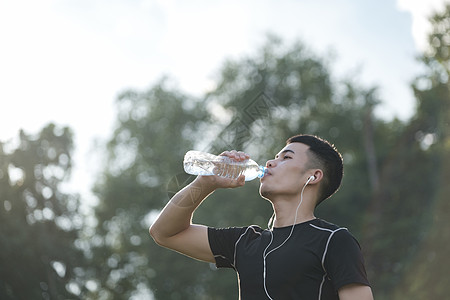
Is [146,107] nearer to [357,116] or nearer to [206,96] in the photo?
[206,96]

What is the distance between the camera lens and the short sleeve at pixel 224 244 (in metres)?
3.44

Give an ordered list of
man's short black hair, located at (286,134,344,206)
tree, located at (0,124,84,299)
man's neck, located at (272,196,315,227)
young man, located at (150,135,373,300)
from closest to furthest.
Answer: young man, located at (150,135,373,300), man's neck, located at (272,196,315,227), man's short black hair, located at (286,134,344,206), tree, located at (0,124,84,299)

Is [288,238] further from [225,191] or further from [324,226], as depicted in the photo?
[225,191]

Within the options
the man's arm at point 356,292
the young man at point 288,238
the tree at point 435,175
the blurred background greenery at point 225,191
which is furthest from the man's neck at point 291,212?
the tree at point 435,175

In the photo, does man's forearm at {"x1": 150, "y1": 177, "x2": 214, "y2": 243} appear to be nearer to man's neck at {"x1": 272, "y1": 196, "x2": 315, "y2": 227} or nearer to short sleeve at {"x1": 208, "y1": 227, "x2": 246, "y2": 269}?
short sleeve at {"x1": 208, "y1": 227, "x2": 246, "y2": 269}

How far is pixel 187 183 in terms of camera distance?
12.5 feet

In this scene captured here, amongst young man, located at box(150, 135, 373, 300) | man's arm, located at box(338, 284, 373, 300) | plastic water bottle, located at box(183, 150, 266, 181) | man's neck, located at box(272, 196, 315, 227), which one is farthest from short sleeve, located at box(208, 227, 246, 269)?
man's arm, located at box(338, 284, 373, 300)

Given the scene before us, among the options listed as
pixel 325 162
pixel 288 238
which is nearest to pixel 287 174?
pixel 325 162

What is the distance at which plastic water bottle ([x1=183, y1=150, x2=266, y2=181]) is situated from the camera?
386 centimetres

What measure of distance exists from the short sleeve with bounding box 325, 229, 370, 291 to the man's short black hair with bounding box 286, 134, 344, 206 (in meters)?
0.62

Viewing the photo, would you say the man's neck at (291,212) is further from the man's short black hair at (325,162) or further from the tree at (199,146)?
the tree at (199,146)

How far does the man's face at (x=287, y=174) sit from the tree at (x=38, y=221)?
711 inches

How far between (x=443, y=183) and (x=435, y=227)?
2.16 metres

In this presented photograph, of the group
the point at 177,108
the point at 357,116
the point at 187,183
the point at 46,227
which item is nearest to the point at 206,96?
the point at 177,108
